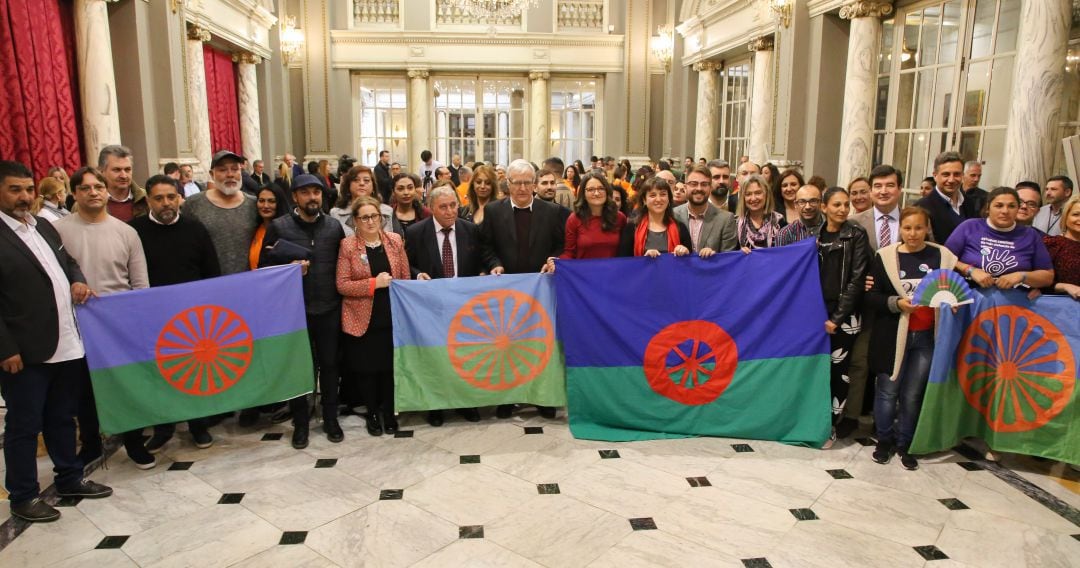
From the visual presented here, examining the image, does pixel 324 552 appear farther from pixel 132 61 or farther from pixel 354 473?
pixel 132 61

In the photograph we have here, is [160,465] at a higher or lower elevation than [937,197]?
lower

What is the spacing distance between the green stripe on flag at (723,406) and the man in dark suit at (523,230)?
0.81 meters

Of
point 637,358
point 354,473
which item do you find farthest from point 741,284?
point 354,473

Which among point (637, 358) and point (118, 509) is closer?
point (118, 509)

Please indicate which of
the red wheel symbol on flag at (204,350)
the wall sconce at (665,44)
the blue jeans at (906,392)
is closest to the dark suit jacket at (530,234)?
the red wheel symbol on flag at (204,350)

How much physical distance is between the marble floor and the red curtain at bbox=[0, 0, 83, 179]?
4.06 m

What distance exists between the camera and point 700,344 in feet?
14.2

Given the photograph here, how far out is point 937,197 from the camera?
4.79m

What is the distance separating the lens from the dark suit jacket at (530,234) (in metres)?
4.69

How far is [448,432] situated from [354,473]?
30.1 inches

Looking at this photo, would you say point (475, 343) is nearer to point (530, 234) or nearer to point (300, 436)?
point (530, 234)

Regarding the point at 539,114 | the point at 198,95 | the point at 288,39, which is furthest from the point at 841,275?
the point at 288,39

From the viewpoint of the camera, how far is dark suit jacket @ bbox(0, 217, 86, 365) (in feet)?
10.3

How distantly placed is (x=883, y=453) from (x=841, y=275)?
1089 mm
